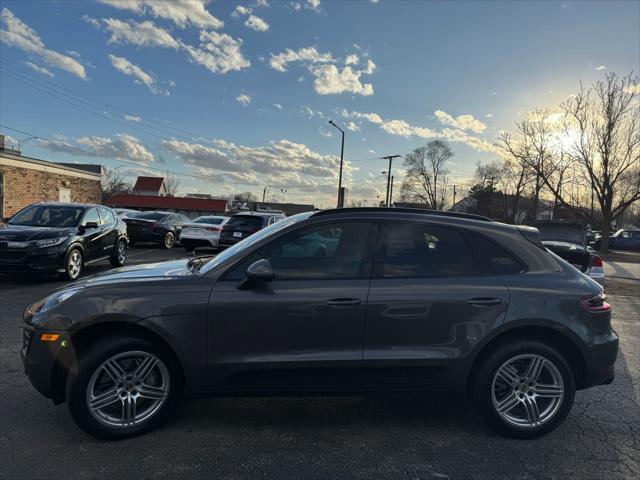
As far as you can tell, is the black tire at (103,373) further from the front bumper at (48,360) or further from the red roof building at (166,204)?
the red roof building at (166,204)

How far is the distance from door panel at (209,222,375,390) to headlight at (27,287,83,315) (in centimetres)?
101

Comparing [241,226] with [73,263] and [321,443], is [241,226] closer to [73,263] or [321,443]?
[73,263]

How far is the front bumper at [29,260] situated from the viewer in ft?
25.3

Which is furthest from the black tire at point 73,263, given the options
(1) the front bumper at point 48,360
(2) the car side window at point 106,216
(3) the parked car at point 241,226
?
(1) the front bumper at point 48,360

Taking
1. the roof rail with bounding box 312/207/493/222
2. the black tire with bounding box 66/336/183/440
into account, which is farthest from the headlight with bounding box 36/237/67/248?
the roof rail with bounding box 312/207/493/222

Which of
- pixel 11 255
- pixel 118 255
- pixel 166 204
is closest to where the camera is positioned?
pixel 11 255

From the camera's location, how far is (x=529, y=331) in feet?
10.7

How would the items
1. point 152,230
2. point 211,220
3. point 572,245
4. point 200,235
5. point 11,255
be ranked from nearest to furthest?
point 572,245 → point 11,255 → point 200,235 → point 152,230 → point 211,220

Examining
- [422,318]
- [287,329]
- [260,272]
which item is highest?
[260,272]

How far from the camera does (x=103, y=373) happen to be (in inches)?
117

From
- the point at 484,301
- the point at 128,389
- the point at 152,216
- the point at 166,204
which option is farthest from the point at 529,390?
the point at 166,204

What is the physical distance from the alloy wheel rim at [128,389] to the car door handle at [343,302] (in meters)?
1.27

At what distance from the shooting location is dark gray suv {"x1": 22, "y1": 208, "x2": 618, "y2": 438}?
2959mm

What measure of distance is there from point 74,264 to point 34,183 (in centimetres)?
1886
